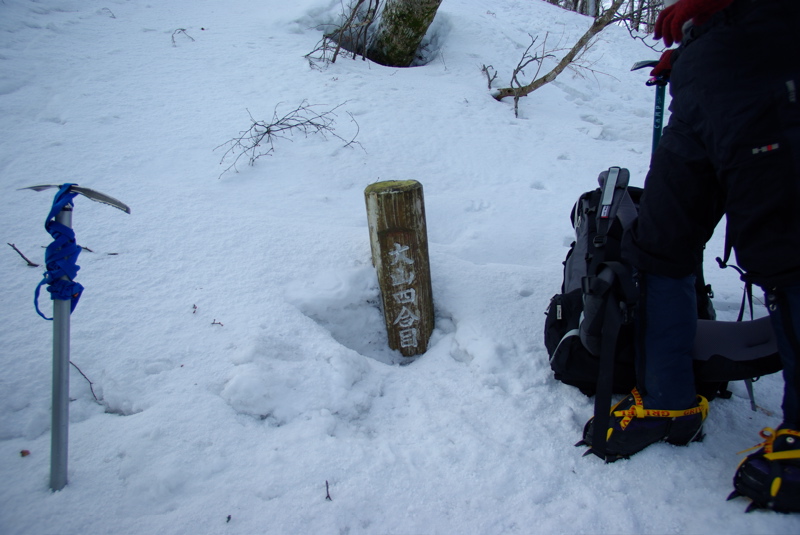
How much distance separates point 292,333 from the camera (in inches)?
89.6

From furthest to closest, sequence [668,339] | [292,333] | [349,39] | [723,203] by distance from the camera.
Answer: [349,39], [292,333], [668,339], [723,203]

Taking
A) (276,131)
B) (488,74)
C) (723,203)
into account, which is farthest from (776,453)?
(488,74)

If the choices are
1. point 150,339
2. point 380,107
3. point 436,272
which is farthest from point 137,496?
point 380,107

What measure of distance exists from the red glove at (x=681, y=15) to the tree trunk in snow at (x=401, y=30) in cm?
469

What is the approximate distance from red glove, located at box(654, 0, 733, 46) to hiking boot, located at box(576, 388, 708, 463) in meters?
1.45

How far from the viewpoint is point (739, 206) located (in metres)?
1.47

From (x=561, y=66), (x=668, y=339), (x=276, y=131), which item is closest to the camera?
(x=668, y=339)

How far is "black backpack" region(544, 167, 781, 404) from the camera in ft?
5.83

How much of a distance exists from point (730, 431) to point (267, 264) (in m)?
2.49

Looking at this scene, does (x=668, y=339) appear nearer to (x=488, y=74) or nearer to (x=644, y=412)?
(x=644, y=412)

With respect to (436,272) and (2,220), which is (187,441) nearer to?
(436,272)

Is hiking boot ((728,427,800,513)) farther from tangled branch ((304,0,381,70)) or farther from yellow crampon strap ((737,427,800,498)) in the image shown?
tangled branch ((304,0,381,70))

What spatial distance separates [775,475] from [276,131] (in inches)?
164

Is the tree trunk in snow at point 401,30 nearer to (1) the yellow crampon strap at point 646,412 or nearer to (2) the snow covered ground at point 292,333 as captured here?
(2) the snow covered ground at point 292,333
